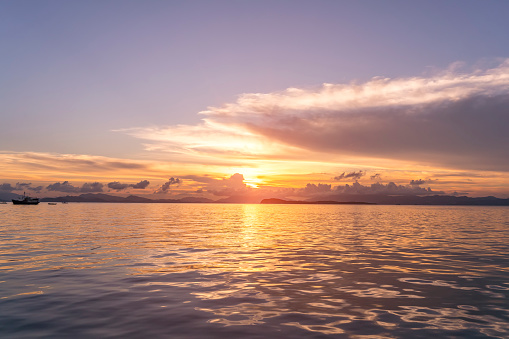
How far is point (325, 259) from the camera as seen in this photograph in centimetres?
2870

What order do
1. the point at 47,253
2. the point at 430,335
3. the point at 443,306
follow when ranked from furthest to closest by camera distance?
the point at 47,253 → the point at 443,306 → the point at 430,335

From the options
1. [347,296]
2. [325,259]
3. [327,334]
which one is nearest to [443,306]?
[347,296]

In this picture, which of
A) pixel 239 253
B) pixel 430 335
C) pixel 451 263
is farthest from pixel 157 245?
pixel 430 335

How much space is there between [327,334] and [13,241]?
39610mm

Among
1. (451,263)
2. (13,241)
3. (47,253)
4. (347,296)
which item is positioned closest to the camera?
(347,296)

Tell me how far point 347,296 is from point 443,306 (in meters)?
Answer: 4.05

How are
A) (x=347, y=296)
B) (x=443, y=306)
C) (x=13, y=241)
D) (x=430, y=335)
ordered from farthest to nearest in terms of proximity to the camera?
(x=13, y=241)
(x=347, y=296)
(x=443, y=306)
(x=430, y=335)

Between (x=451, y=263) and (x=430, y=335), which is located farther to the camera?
(x=451, y=263)

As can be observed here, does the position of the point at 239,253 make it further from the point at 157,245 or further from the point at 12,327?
the point at 12,327

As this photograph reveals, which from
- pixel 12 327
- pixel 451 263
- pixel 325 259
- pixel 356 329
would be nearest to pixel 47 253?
pixel 12 327

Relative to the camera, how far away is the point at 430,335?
1228 centimetres

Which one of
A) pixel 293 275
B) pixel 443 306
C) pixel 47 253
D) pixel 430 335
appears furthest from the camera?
pixel 47 253

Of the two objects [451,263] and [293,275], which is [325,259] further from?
[451,263]

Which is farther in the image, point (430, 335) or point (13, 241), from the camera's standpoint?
point (13, 241)
